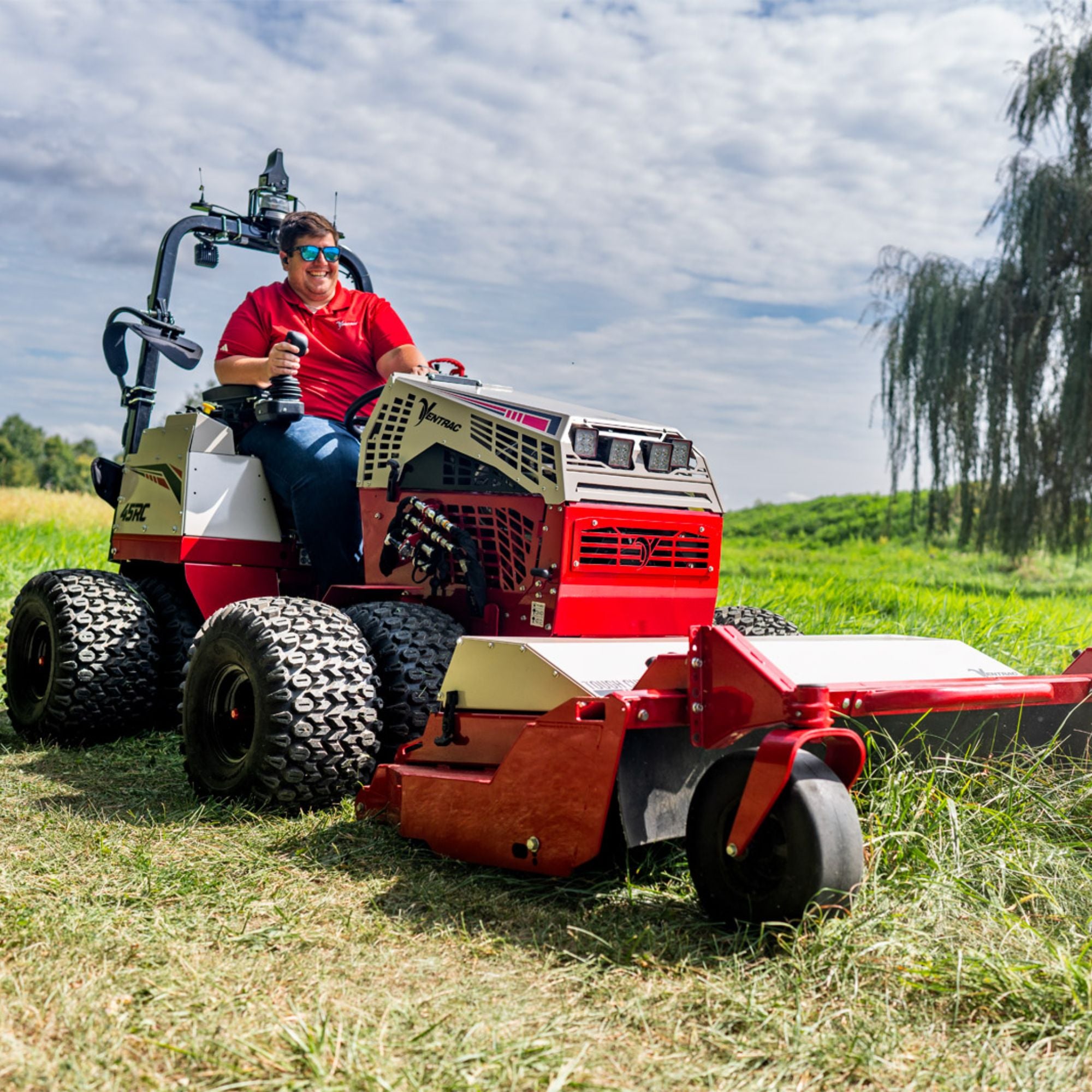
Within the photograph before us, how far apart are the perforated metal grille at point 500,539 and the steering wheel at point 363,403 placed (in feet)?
2.33

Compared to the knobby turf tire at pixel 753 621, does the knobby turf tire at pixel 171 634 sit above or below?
below

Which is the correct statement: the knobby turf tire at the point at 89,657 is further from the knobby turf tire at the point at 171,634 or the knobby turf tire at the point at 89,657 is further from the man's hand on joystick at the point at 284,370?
the man's hand on joystick at the point at 284,370

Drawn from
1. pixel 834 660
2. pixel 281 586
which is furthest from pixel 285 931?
pixel 281 586

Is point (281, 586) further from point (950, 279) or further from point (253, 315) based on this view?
point (950, 279)

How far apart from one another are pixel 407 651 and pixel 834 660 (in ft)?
4.16

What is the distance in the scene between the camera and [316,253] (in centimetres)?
484

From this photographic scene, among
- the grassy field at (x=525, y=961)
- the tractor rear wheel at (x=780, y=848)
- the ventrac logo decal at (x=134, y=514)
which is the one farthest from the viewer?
the ventrac logo decal at (x=134, y=514)

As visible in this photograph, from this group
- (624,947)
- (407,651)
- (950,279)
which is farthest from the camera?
(950,279)

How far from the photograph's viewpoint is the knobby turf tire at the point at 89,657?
4.62 metres

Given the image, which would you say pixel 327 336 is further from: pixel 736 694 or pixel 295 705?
pixel 736 694

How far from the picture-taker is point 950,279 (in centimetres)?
1361

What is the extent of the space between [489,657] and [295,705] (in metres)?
0.66

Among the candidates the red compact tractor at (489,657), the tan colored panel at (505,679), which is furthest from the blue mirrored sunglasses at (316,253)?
the tan colored panel at (505,679)

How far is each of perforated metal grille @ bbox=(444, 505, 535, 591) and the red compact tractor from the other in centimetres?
1
